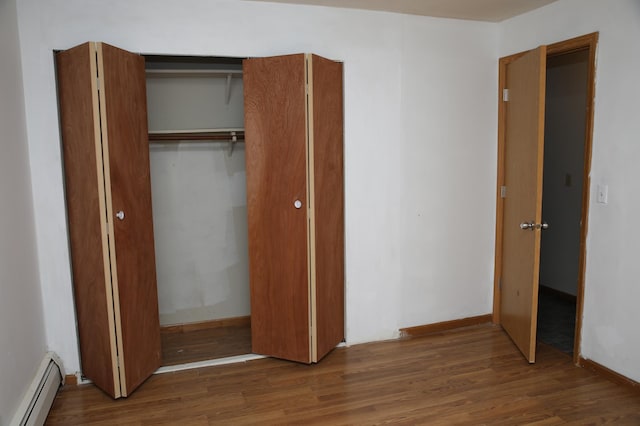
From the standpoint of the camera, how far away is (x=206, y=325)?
4043 mm

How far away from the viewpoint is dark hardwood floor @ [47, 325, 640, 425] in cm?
266

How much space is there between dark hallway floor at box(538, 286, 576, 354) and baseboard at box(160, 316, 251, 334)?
2.42 metres

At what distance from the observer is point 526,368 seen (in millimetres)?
3213

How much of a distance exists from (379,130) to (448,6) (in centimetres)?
98

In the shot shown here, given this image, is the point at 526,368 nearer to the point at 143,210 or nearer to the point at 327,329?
the point at 327,329

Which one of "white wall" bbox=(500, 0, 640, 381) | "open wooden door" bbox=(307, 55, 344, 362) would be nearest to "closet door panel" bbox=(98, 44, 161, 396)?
"open wooden door" bbox=(307, 55, 344, 362)

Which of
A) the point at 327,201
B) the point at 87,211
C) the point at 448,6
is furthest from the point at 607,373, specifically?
the point at 87,211

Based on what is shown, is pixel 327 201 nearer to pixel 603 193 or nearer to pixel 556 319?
pixel 603 193

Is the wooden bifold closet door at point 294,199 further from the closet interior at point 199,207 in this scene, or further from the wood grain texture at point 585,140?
the wood grain texture at point 585,140

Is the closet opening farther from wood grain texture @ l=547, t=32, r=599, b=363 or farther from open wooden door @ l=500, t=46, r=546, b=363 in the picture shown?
wood grain texture @ l=547, t=32, r=599, b=363

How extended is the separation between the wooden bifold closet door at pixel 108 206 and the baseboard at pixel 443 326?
1.96 m

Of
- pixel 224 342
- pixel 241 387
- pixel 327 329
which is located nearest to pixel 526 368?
pixel 327 329

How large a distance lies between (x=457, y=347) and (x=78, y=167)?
287cm

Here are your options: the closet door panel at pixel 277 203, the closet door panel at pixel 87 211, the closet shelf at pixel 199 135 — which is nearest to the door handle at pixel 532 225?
the closet door panel at pixel 277 203
